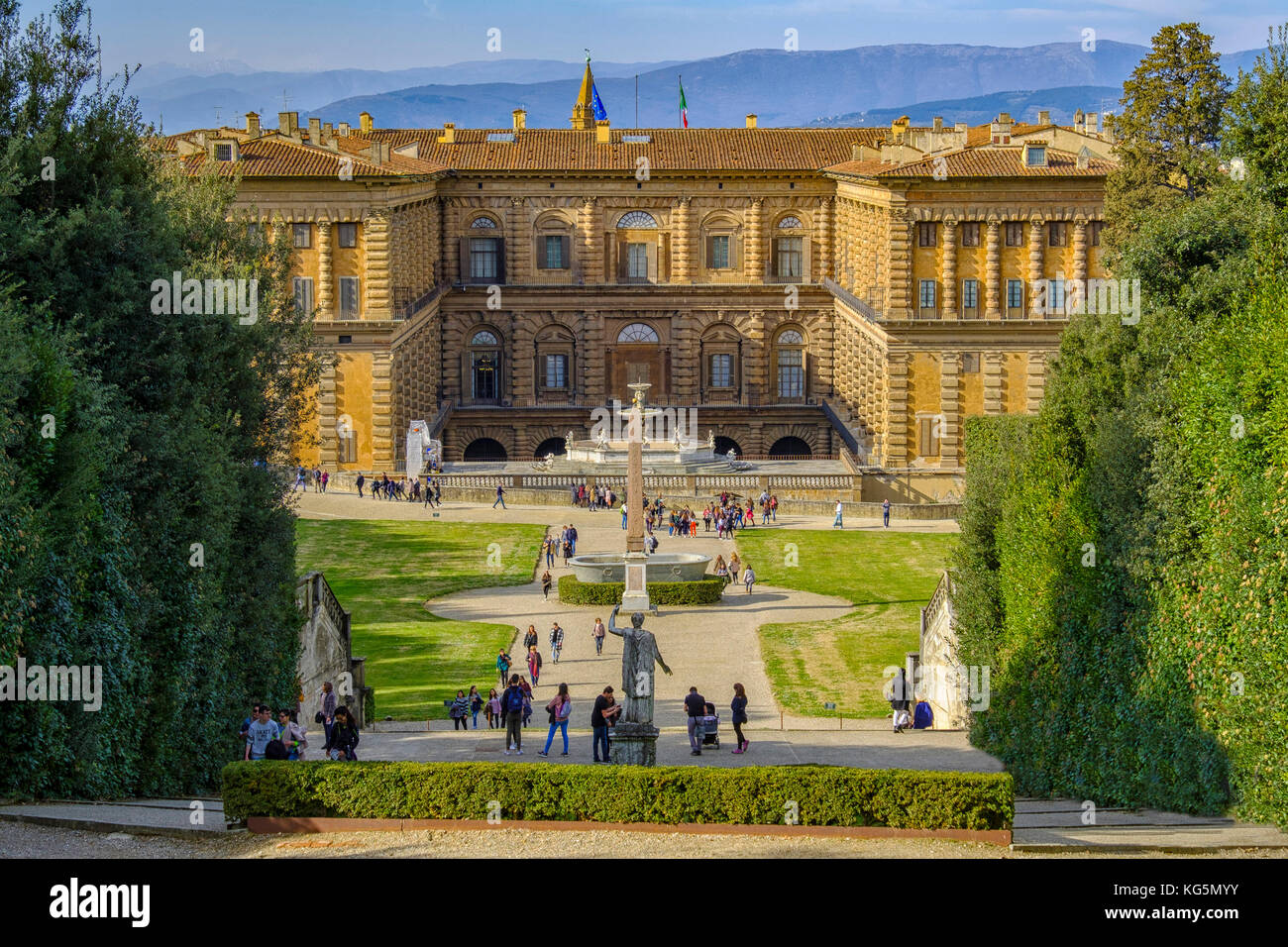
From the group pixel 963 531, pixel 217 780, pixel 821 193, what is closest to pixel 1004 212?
pixel 821 193

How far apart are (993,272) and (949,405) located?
18.8 ft

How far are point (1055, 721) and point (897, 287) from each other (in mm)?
44578

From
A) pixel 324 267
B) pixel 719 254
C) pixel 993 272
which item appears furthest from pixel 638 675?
pixel 719 254

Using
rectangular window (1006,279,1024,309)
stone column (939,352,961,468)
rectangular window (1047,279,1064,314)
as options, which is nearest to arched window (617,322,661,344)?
stone column (939,352,961,468)

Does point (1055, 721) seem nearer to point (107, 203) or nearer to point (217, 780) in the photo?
point (217, 780)

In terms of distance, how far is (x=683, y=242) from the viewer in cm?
8644

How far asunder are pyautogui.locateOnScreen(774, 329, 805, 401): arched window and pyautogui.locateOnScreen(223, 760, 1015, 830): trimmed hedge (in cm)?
6343

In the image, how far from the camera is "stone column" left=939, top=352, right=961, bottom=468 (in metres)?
72.6

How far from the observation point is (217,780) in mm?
28234

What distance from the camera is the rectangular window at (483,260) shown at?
283ft

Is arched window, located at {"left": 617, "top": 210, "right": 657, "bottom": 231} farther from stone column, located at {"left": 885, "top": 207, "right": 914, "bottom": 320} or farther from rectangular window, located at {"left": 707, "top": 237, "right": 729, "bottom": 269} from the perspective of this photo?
stone column, located at {"left": 885, "top": 207, "right": 914, "bottom": 320}

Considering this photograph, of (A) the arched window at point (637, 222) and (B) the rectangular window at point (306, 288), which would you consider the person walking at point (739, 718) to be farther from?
(A) the arched window at point (637, 222)

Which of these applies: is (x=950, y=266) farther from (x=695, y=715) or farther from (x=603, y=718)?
(x=603, y=718)

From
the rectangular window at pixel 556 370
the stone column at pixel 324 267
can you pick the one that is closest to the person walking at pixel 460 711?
the stone column at pixel 324 267
